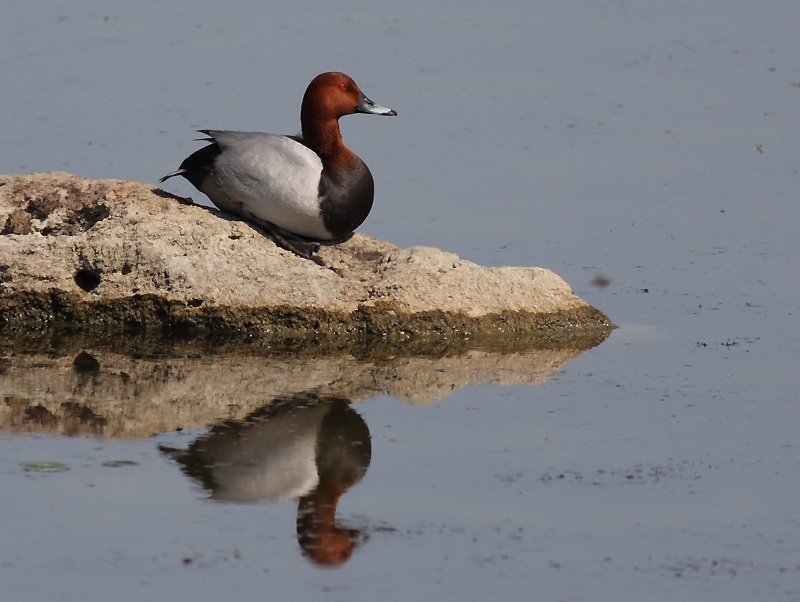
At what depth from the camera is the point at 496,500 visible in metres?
7.03

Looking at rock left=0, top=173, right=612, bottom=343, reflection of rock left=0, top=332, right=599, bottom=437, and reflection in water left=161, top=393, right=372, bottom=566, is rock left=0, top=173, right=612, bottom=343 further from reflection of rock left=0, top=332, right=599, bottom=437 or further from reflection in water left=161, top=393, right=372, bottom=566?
reflection in water left=161, top=393, right=372, bottom=566

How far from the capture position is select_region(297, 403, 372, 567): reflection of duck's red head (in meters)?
6.43

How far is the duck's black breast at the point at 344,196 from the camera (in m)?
10.1

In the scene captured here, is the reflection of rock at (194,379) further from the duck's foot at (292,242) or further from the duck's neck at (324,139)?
the duck's neck at (324,139)

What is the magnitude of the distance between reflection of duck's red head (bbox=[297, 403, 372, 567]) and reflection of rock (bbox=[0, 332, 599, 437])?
51 cm

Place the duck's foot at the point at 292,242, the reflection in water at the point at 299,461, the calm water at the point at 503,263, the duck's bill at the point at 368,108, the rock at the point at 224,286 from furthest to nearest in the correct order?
1. the duck's bill at the point at 368,108
2. the duck's foot at the point at 292,242
3. the rock at the point at 224,286
4. the reflection in water at the point at 299,461
5. the calm water at the point at 503,263

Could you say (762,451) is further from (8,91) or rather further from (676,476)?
(8,91)

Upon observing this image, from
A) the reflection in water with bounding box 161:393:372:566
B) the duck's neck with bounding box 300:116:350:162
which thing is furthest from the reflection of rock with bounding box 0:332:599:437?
the duck's neck with bounding box 300:116:350:162

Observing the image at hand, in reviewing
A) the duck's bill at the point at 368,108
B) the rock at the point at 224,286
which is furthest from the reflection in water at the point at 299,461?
the duck's bill at the point at 368,108

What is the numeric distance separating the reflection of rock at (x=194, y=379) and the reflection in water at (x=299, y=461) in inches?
8.5

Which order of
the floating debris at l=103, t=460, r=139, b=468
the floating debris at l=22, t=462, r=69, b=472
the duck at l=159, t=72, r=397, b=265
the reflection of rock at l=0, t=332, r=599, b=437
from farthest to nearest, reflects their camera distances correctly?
the duck at l=159, t=72, r=397, b=265, the reflection of rock at l=0, t=332, r=599, b=437, the floating debris at l=103, t=460, r=139, b=468, the floating debris at l=22, t=462, r=69, b=472

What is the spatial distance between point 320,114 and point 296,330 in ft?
5.19

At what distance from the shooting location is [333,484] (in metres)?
7.22

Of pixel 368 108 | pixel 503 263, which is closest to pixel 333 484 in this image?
pixel 368 108
